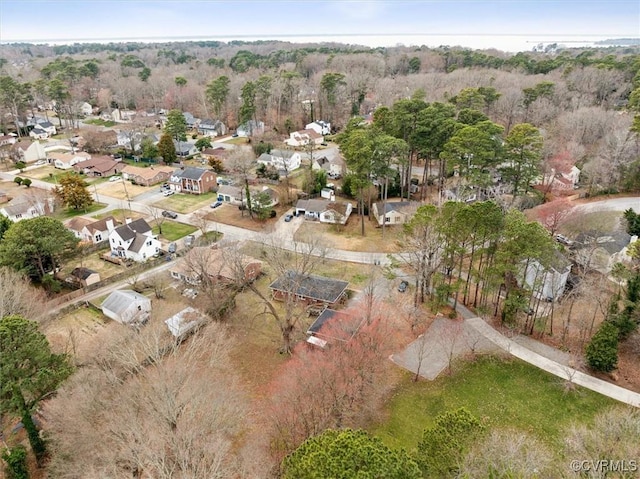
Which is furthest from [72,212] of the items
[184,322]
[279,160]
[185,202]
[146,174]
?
[184,322]

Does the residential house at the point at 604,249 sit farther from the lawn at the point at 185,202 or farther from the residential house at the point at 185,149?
the residential house at the point at 185,149

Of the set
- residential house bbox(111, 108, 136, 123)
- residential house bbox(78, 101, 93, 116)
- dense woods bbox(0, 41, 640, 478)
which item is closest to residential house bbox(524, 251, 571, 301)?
dense woods bbox(0, 41, 640, 478)

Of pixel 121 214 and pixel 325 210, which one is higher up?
pixel 325 210

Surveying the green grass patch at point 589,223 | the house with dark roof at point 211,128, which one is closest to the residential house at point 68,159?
the house with dark roof at point 211,128

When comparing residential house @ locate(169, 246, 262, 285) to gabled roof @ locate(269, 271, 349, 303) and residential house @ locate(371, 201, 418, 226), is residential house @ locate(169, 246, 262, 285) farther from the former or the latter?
residential house @ locate(371, 201, 418, 226)

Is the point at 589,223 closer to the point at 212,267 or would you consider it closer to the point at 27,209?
the point at 212,267

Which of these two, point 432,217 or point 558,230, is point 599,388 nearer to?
point 432,217

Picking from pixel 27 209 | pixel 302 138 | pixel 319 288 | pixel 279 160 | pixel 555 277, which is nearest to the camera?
pixel 555 277

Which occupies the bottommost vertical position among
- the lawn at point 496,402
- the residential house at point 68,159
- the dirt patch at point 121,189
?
the lawn at point 496,402
